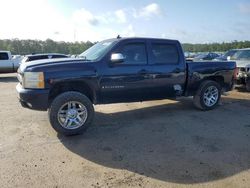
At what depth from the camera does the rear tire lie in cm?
775


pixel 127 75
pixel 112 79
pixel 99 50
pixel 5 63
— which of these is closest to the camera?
pixel 112 79

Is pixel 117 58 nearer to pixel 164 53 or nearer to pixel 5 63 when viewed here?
pixel 164 53

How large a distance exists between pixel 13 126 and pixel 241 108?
6117 millimetres

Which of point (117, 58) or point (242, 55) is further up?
point (117, 58)

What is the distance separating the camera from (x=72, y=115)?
18.7ft

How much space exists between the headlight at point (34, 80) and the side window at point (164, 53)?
272 cm

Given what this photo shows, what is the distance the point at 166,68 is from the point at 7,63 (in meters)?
14.4

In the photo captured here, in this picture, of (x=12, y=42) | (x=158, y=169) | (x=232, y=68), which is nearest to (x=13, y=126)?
(x=158, y=169)

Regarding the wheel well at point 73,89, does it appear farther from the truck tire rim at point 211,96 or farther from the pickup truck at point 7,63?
the pickup truck at point 7,63

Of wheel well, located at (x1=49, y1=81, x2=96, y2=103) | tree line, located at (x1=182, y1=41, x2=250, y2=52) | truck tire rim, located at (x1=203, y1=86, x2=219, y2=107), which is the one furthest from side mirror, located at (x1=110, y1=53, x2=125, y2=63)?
tree line, located at (x1=182, y1=41, x2=250, y2=52)

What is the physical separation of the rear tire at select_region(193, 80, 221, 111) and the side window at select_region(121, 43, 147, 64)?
80.5 inches

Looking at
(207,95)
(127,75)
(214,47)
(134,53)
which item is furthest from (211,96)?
(214,47)

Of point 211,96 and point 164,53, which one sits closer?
point 164,53

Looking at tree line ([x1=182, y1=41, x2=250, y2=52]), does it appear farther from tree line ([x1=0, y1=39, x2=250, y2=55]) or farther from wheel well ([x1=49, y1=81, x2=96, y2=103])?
wheel well ([x1=49, y1=81, x2=96, y2=103])
